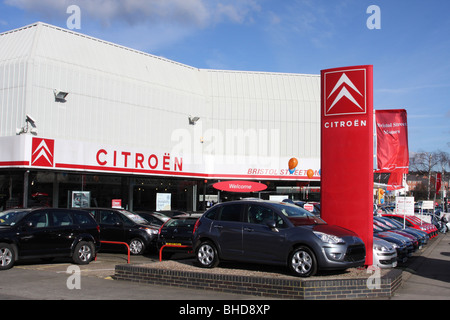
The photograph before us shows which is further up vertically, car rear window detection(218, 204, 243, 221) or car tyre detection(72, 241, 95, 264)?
car rear window detection(218, 204, 243, 221)

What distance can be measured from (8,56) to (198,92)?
43.9ft

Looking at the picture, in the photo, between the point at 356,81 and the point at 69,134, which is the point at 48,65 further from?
the point at 356,81

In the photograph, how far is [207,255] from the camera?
11.6 meters

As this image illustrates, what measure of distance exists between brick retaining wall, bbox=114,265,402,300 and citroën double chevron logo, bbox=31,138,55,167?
14393mm

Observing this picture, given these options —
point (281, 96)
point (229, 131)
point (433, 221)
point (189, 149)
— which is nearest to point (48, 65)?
point (189, 149)

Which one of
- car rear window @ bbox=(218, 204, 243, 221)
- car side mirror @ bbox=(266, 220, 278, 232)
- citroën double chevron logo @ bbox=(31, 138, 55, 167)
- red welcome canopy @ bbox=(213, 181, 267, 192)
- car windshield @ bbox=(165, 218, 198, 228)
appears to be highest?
citroën double chevron logo @ bbox=(31, 138, 55, 167)

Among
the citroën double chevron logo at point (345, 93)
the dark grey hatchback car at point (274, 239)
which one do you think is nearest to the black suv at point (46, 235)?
the dark grey hatchback car at point (274, 239)

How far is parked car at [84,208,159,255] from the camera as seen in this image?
1736cm

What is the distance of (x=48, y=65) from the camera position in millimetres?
25938

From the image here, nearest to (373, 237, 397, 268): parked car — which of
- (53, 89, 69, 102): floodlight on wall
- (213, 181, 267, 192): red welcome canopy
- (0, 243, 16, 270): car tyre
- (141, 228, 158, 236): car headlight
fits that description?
(141, 228, 158, 236): car headlight

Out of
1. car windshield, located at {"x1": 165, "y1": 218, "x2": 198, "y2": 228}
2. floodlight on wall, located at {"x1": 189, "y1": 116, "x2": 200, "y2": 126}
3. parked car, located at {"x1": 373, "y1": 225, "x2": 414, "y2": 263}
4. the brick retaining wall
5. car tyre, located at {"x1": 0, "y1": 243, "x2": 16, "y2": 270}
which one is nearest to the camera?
the brick retaining wall

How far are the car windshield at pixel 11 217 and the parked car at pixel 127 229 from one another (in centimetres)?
430
